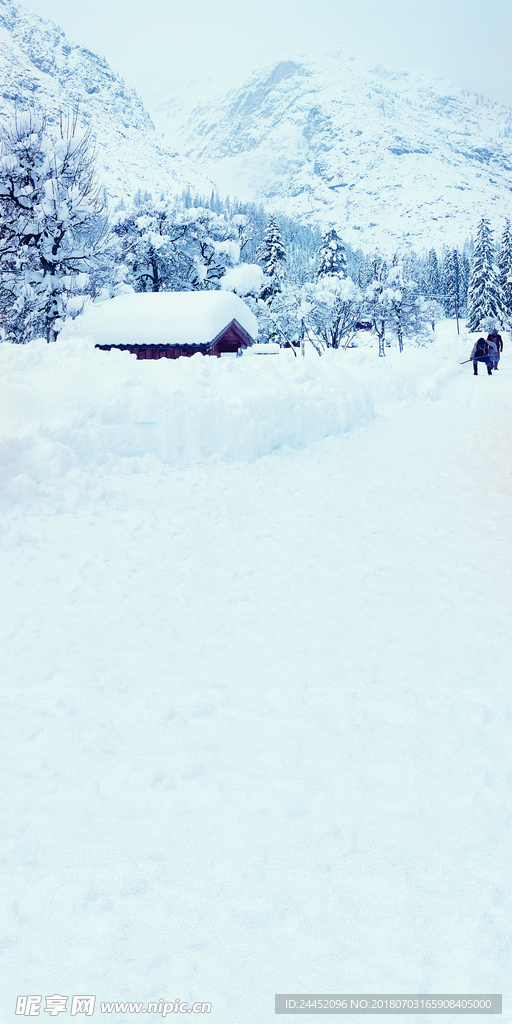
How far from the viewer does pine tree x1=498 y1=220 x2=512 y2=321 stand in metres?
60.3

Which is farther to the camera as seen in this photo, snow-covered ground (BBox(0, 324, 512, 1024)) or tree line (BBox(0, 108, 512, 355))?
tree line (BBox(0, 108, 512, 355))

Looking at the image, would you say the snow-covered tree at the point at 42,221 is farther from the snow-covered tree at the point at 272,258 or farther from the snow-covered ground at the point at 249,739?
the snow-covered tree at the point at 272,258

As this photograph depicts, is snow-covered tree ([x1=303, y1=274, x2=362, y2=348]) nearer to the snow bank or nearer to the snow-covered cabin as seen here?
the snow-covered cabin

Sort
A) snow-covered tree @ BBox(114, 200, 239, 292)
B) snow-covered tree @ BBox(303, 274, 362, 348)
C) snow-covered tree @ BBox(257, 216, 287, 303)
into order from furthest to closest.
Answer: snow-covered tree @ BBox(257, 216, 287, 303) → snow-covered tree @ BBox(303, 274, 362, 348) → snow-covered tree @ BBox(114, 200, 239, 292)

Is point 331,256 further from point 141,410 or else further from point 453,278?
point 453,278

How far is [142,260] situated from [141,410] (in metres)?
29.1

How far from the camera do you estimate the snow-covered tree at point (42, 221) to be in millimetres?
23094

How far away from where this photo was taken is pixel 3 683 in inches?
140

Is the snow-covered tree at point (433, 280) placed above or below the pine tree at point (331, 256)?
above

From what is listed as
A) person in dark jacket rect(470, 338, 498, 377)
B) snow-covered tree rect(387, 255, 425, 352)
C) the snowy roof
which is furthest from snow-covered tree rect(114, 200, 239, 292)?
snow-covered tree rect(387, 255, 425, 352)

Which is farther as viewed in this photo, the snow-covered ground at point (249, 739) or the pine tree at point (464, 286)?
the pine tree at point (464, 286)

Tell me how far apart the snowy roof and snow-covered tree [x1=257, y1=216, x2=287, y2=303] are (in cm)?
2412

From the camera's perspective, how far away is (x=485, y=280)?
59156 millimetres

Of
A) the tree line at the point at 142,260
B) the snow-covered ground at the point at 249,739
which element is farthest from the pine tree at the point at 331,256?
the snow-covered ground at the point at 249,739
